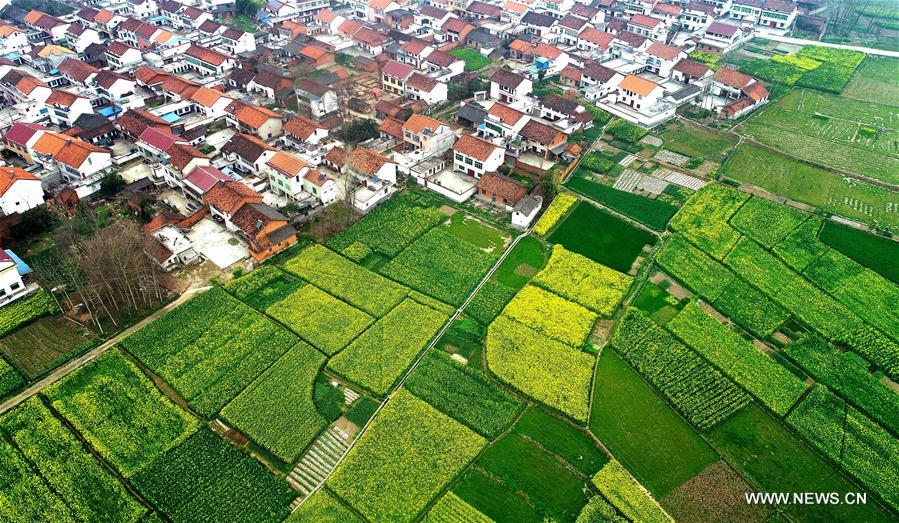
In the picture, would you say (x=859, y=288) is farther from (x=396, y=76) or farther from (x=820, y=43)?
(x=820, y=43)

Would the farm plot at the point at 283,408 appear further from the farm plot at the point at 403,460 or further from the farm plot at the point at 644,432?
the farm plot at the point at 644,432

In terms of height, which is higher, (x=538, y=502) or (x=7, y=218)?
(x=7, y=218)

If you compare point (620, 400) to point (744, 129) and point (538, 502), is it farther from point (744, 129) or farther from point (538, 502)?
point (744, 129)

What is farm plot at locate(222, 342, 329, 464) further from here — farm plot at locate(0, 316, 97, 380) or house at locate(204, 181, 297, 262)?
farm plot at locate(0, 316, 97, 380)

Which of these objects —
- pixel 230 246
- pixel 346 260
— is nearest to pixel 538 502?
pixel 346 260

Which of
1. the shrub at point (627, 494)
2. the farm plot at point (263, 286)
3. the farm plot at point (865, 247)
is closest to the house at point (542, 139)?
A: the farm plot at point (865, 247)
